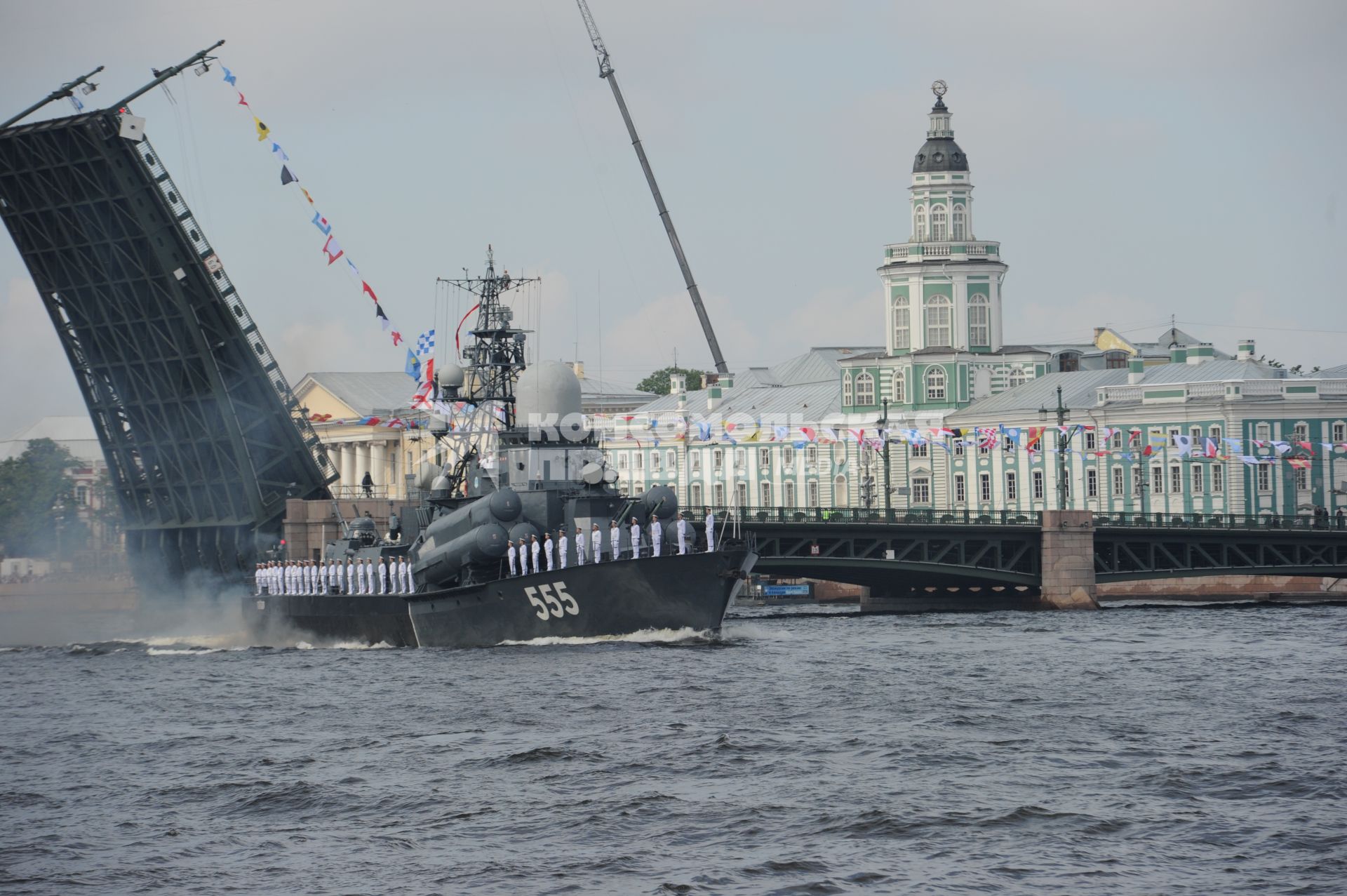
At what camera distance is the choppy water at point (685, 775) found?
53.5 feet

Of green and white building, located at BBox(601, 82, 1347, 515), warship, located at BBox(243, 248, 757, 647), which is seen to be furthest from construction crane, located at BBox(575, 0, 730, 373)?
warship, located at BBox(243, 248, 757, 647)

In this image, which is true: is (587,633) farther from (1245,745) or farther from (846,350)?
(846,350)

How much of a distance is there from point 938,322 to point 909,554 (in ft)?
92.6

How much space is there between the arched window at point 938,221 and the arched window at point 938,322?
283cm

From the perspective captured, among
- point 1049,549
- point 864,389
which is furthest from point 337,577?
point 864,389

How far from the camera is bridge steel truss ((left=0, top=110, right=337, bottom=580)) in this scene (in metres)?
37.4

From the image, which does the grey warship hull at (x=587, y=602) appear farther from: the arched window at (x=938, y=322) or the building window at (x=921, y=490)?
the arched window at (x=938, y=322)

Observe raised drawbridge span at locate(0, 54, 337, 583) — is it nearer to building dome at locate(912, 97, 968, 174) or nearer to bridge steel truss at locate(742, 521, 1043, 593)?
bridge steel truss at locate(742, 521, 1043, 593)

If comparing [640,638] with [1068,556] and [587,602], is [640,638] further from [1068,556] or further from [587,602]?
[1068,556]

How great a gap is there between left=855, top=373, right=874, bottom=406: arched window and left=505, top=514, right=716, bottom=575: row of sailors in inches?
1892

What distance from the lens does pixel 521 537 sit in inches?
1328

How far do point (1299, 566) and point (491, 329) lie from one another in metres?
24.7

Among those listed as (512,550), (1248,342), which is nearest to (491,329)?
(512,550)

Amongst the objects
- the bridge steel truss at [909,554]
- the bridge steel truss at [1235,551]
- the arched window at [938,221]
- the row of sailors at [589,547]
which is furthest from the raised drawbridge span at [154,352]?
the arched window at [938,221]
